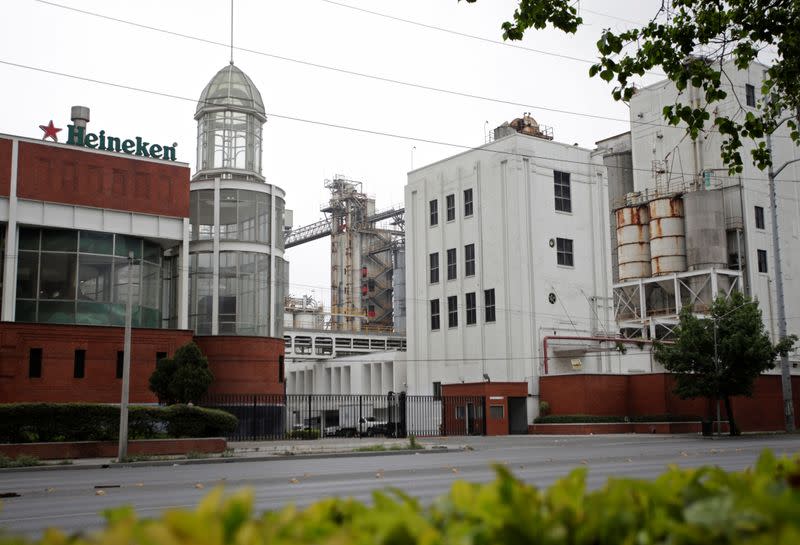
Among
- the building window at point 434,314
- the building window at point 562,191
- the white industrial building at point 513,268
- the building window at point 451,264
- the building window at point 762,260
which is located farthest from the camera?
the building window at point 762,260

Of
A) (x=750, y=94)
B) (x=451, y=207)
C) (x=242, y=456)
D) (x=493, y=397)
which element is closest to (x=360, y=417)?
(x=493, y=397)

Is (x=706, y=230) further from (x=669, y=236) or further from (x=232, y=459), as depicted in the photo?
(x=232, y=459)

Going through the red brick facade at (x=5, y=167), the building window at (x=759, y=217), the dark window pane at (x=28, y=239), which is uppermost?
the building window at (x=759, y=217)

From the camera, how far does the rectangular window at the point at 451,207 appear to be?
6192cm

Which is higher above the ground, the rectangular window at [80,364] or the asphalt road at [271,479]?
the rectangular window at [80,364]

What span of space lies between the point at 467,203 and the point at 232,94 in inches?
719

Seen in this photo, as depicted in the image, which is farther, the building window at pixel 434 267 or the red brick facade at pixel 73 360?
the building window at pixel 434 267

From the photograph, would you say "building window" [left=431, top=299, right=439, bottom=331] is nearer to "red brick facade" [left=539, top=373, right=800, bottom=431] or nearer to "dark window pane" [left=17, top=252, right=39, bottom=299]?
"red brick facade" [left=539, top=373, right=800, bottom=431]

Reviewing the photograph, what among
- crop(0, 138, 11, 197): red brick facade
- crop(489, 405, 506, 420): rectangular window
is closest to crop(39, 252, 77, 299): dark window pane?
crop(0, 138, 11, 197): red brick facade

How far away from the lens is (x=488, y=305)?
58375 mm

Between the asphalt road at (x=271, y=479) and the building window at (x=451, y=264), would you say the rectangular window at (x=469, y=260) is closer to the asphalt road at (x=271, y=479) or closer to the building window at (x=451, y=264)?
the building window at (x=451, y=264)

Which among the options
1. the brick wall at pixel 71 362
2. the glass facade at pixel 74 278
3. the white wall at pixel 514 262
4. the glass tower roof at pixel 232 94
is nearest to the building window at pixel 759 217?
the white wall at pixel 514 262

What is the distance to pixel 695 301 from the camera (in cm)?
6366

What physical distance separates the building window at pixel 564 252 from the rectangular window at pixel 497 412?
38.2ft
